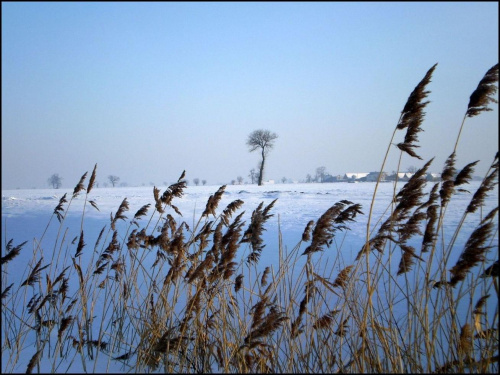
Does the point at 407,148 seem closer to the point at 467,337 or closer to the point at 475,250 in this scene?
the point at 475,250

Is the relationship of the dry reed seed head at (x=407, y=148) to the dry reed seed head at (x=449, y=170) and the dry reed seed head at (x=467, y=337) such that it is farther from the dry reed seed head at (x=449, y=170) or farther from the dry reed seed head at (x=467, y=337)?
the dry reed seed head at (x=467, y=337)

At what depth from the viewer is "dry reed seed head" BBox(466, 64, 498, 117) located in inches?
91.5

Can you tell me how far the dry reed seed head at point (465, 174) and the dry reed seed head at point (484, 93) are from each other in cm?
37

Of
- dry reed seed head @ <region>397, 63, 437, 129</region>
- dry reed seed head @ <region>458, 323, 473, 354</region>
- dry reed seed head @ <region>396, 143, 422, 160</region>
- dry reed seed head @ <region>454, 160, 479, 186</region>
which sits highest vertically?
dry reed seed head @ <region>397, 63, 437, 129</region>

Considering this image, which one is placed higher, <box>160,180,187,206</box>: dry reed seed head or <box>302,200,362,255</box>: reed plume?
<box>160,180,187,206</box>: dry reed seed head

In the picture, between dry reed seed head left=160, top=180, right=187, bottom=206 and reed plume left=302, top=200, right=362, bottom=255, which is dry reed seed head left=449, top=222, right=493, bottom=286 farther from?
dry reed seed head left=160, top=180, right=187, bottom=206

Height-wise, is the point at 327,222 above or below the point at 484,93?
below

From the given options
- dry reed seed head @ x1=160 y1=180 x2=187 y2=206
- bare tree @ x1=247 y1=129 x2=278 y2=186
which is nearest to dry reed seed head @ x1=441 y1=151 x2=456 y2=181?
dry reed seed head @ x1=160 y1=180 x2=187 y2=206

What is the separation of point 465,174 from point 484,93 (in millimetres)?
550

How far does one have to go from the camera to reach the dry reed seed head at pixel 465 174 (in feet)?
7.84

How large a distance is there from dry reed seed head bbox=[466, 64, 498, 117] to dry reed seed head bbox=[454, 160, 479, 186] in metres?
0.37

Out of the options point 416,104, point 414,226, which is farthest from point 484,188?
point 416,104

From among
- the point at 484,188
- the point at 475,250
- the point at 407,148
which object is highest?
the point at 407,148

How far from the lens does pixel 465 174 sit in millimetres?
2412
